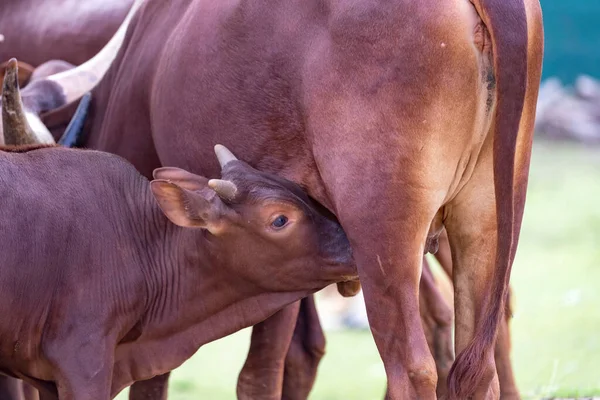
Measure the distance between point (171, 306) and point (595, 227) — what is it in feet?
33.2

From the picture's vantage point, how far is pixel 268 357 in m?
5.73

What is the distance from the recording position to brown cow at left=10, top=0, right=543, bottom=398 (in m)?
4.07

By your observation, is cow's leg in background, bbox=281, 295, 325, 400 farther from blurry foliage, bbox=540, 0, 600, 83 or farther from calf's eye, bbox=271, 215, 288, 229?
blurry foliage, bbox=540, 0, 600, 83

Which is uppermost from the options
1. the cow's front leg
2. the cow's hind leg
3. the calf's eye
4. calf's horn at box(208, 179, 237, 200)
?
calf's horn at box(208, 179, 237, 200)

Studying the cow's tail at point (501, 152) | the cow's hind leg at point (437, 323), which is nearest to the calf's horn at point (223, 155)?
the cow's tail at point (501, 152)

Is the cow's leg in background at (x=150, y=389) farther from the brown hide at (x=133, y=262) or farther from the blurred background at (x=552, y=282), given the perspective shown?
the blurred background at (x=552, y=282)

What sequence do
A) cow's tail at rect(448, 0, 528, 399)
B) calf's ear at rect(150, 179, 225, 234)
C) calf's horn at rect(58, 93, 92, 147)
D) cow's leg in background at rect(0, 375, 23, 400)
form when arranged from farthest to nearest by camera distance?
calf's horn at rect(58, 93, 92, 147), cow's leg in background at rect(0, 375, 23, 400), calf's ear at rect(150, 179, 225, 234), cow's tail at rect(448, 0, 528, 399)

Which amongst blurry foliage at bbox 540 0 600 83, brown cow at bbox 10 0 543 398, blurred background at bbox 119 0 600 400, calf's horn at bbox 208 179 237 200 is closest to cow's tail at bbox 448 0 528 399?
brown cow at bbox 10 0 543 398

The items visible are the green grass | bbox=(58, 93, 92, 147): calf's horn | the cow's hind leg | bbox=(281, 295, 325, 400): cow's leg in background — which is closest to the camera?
bbox=(58, 93, 92, 147): calf's horn

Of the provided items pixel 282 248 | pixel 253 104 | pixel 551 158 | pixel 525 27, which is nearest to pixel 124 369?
pixel 282 248

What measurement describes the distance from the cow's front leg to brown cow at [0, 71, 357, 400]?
69 cm

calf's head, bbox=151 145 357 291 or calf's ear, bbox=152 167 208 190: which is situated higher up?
calf's ear, bbox=152 167 208 190

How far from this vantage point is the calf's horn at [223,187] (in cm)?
461

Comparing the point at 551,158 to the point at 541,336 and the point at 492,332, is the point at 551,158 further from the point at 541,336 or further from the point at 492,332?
the point at 492,332
